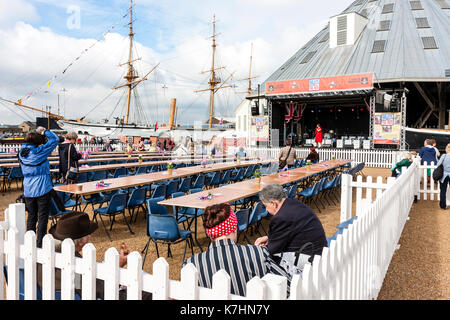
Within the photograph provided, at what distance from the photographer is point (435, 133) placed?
2111 cm

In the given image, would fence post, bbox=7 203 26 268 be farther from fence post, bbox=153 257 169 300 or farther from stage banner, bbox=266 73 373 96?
stage banner, bbox=266 73 373 96

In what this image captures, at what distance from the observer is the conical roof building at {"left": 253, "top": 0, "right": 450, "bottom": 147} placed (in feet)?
62.2

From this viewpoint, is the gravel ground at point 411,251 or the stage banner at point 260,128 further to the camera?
the stage banner at point 260,128

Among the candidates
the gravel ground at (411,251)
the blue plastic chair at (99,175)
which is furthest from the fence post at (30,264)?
the blue plastic chair at (99,175)

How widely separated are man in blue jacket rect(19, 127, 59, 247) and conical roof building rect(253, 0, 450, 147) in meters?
16.5

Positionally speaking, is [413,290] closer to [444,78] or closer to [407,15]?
[444,78]

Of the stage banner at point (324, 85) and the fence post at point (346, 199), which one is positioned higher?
the stage banner at point (324, 85)

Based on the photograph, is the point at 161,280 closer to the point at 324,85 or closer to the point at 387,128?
the point at 324,85

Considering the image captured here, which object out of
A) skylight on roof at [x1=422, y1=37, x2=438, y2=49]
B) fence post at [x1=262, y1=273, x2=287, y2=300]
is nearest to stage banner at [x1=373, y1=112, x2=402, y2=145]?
skylight on roof at [x1=422, y1=37, x2=438, y2=49]

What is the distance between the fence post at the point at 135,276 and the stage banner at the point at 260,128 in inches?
800

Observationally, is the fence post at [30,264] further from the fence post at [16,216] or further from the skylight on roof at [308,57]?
the skylight on roof at [308,57]

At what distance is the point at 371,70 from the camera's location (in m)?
22.0

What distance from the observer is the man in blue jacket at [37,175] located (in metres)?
4.54
